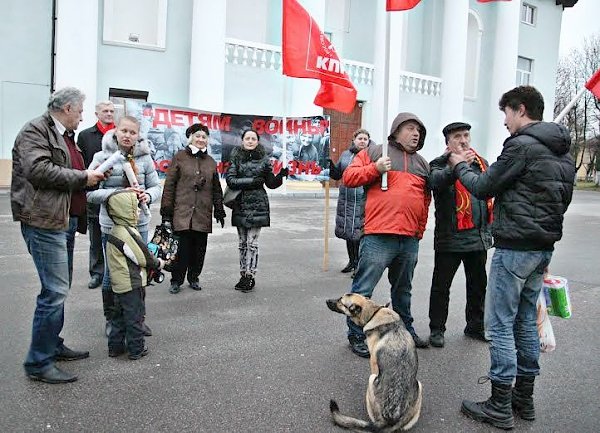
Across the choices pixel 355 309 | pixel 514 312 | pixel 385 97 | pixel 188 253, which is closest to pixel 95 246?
pixel 188 253

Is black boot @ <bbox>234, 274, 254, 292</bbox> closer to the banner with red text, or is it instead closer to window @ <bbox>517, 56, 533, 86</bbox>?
the banner with red text

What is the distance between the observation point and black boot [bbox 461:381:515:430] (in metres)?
3.67

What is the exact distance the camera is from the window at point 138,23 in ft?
58.4

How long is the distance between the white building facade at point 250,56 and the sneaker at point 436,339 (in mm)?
7273

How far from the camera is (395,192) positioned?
4656mm

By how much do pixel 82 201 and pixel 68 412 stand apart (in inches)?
62.9

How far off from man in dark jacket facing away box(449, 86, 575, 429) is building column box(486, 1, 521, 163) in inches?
947

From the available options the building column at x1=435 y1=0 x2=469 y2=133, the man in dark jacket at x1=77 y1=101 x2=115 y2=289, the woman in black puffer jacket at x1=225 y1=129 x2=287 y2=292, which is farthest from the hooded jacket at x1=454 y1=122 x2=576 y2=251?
the building column at x1=435 y1=0 x2=469 y2=133

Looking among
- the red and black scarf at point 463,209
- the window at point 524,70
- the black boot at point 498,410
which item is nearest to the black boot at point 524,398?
the black boot at point 498,410

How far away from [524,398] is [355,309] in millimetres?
1253

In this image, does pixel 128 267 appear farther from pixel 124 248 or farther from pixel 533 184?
pixel 533 184

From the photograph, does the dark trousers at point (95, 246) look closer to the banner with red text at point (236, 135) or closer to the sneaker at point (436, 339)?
the banner with red text at point (236, 135)

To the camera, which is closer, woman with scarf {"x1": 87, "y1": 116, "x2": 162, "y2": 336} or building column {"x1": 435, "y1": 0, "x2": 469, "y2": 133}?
woman with scarf {"x1": 87, "y1": 116, "x2": 162, "y2": 336}

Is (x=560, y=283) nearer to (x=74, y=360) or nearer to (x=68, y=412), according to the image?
(x=68, y=412)
